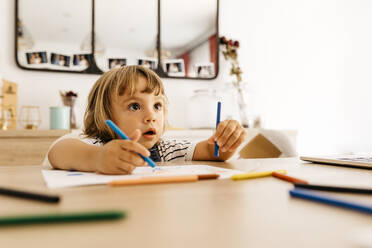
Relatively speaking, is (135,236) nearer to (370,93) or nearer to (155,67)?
(155,67)


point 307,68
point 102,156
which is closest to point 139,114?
point 102,156

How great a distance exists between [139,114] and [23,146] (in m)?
1.14

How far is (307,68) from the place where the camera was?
296 cm

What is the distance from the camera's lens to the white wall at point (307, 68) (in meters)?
2.70

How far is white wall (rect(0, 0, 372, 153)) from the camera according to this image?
2.70 metres

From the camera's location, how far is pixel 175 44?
244 centimetres

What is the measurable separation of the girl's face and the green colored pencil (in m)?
0.64

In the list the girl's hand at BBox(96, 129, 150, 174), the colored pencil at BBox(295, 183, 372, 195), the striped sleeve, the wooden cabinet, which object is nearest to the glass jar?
the wooden cabinet

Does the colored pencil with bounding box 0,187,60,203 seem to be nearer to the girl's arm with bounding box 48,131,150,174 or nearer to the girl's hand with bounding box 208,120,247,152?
the girl's arm with bounding box 48,131,150,174

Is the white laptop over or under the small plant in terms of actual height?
under

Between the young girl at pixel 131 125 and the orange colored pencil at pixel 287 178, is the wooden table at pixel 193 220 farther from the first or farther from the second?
the young girl at pixel 131 125

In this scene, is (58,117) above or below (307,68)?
below

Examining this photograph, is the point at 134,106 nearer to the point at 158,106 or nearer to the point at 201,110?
the point at 158,106

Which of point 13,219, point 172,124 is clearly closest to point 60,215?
point 13,219
